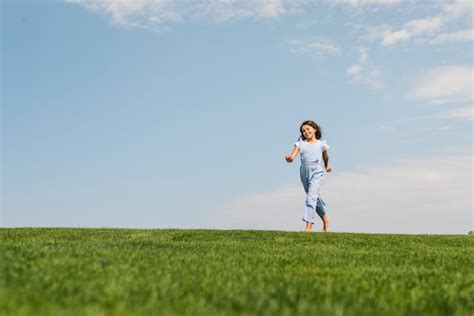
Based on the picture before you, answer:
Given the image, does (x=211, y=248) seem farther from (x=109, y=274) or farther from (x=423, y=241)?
(x=423, y=241)

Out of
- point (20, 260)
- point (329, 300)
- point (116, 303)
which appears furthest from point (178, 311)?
point (20, 260)

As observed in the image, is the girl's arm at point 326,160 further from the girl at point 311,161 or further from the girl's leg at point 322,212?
the girl's leg at point 322,212

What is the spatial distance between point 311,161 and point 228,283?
424 inches

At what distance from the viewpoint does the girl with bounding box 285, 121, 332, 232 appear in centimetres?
1614

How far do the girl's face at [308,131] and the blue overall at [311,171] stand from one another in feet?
0.61

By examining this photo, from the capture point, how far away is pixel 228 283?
5.75 metres

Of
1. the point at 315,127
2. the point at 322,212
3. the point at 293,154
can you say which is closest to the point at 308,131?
the point at 315,127

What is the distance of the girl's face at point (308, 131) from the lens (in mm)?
16406

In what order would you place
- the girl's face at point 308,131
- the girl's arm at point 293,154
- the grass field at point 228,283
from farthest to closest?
1. the girl's face at point 308,131
2. the girl's arm at point 293,154
3. the grass field at point 228,283

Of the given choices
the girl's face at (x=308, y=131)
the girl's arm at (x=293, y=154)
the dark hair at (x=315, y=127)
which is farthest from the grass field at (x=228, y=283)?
the dark hair at (x=315, y=127)

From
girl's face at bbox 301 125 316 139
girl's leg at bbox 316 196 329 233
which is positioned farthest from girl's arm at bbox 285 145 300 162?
girl's leg at bbox 316 196 329 233

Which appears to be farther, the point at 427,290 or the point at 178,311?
the point at 427,290

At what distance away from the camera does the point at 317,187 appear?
1630 cm

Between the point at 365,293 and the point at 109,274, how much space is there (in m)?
2.55
